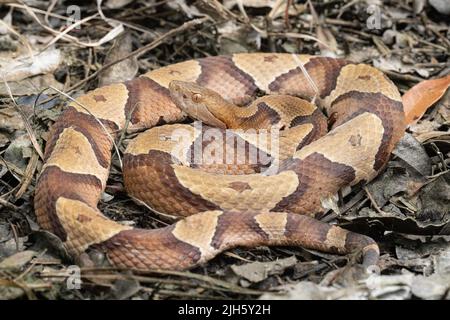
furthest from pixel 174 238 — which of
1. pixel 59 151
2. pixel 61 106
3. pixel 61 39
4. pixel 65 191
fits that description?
pixel 61 39

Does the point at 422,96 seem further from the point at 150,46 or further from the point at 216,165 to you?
the point at 150,46

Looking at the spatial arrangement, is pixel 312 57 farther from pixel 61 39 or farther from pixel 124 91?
pixel 61 39

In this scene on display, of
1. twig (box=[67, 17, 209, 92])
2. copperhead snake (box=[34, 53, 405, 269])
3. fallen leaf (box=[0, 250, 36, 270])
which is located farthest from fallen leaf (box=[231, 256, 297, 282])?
twig (box=[67, 17, 209, 92])

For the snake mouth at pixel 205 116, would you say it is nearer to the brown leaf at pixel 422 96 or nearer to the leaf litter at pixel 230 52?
the leaf litter at pixel 230 52

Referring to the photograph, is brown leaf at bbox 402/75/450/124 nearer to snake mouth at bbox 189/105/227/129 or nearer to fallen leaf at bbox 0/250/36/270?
snake mouth at bbox 189/105/227/129

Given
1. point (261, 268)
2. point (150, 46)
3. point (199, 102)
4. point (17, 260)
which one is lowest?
point (261, 268)

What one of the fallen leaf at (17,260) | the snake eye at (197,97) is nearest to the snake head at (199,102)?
the snake eye at (197,97)

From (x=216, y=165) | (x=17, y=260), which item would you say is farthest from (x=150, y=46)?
(x=17, y=260)

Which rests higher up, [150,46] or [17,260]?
[150,46]
